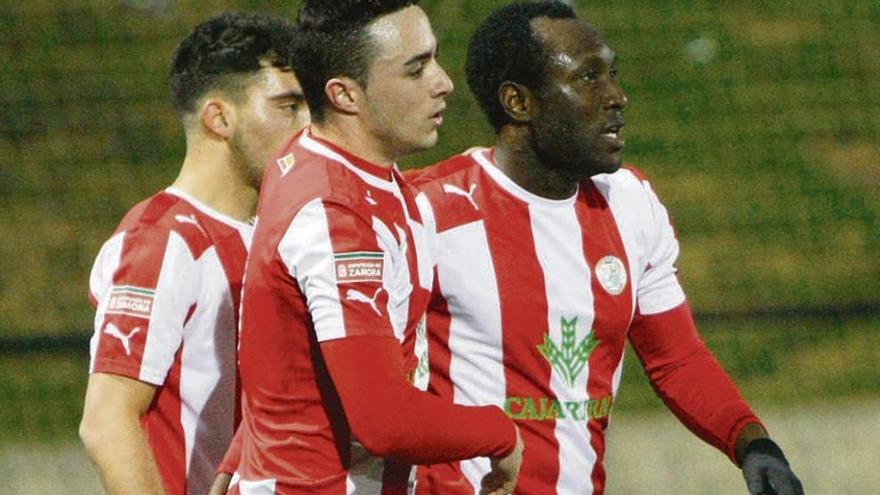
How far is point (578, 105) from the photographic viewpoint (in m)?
3.21

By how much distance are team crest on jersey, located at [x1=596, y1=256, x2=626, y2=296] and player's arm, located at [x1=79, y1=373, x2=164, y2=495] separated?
91 cm

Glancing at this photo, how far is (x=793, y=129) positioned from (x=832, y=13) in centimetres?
68

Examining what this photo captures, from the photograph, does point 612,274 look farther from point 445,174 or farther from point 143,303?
point 143,303

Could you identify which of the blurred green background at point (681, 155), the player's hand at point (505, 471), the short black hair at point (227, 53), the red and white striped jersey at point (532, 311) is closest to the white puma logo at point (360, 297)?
the player's hand at point (505, 471)

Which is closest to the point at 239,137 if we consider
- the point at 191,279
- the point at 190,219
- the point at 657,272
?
the point at 190,219

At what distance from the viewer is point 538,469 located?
3148mm

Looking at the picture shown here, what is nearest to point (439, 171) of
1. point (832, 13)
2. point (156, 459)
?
point (156, 459)

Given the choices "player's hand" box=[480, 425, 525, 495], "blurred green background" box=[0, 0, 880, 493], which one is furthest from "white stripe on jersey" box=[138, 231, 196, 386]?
"blurred green background" box=[0, 0, 880, 493]

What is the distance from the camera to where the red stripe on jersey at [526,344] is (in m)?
3.14

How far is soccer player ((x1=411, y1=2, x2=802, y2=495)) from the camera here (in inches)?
124

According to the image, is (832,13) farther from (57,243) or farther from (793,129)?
(57,243)

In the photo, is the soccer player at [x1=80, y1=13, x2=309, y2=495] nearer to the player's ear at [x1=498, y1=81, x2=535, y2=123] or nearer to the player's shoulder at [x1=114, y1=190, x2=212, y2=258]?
the player's shoulder at [x1=114, y1=190, x2=212, y2=258]

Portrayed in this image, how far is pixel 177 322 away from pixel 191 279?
0.09 m

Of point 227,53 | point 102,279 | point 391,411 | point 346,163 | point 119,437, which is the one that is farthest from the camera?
point 227,53
